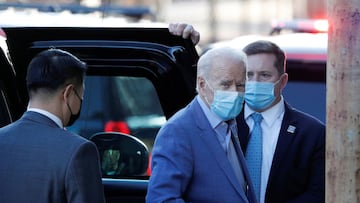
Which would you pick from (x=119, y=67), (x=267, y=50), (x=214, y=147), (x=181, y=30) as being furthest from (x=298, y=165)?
(x=119, y=67)

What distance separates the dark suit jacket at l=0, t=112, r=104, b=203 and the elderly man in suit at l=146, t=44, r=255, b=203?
36 centimetres

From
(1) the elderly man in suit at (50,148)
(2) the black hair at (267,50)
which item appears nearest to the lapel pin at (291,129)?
(2) the black hair at (267,50)

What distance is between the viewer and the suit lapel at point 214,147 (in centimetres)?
388

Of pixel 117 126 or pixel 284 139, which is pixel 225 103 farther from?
pixel 117 126

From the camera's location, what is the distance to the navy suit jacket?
3793mm

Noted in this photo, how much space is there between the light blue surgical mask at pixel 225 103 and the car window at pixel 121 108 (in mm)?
891

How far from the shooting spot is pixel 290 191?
4.44m

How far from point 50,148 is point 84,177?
162 mm

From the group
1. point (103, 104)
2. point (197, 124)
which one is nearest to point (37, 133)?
point (197, 124)

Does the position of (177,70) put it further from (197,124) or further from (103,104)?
(103,104)

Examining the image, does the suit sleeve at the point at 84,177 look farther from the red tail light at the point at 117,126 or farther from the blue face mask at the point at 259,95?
the red tail light at the point at 117,126

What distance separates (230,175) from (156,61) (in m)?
0.94

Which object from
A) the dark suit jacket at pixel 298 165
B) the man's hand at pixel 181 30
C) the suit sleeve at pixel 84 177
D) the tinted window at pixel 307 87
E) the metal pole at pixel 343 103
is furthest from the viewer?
the tinted window at pixel 307 87

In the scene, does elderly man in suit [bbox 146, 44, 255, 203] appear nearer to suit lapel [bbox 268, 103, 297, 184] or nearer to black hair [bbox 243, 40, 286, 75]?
suit lapel [bbox 268, 103, 297, 184]
